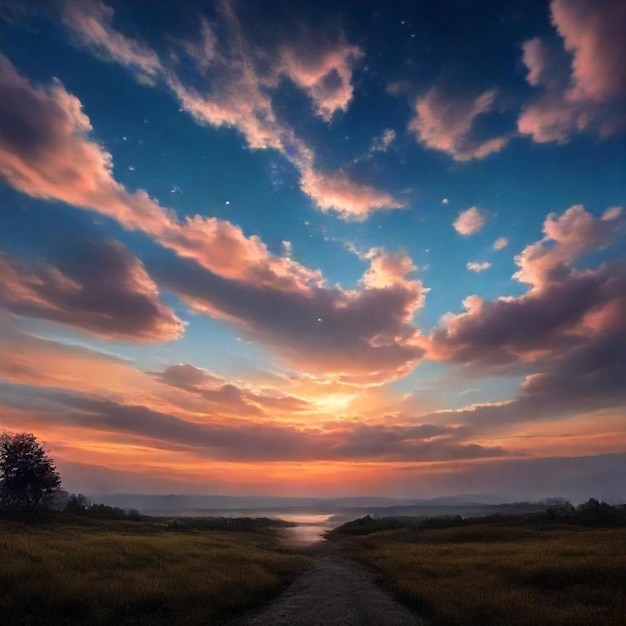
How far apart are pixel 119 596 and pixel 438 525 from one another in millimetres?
72248

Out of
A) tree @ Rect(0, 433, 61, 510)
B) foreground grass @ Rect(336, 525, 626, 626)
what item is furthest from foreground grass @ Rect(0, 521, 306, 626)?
tree @ Rect(0, 433, 61, 510)

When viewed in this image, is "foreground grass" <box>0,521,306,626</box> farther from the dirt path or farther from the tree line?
the tree line

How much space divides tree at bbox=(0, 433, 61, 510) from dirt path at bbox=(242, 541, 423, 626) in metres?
55.5

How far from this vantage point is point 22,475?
64.5 metres

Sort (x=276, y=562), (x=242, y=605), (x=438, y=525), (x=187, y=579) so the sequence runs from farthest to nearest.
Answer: (x=438, y=525) < (x=276, y=562) < (x=187, y=579) < (x=242, y=605)

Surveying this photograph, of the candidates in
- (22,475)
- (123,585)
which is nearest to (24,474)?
(22,475)

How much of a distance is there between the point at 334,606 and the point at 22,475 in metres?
65.3

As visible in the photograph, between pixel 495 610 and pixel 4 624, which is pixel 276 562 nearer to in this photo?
pixel 495 610

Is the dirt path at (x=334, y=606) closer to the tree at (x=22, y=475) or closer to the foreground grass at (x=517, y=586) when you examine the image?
the foreground grass at (x=517, y=586)

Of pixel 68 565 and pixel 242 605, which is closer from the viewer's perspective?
pixel 242 605

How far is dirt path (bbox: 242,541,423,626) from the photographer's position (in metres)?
16.4

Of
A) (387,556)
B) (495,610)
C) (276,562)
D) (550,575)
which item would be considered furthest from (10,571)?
(387,556)

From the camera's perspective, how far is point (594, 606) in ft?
59.0

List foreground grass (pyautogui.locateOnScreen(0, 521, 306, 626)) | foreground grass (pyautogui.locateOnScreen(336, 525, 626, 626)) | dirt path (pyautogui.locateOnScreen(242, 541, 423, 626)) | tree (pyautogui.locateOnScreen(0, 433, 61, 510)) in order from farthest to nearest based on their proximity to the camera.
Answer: tree (pyautogui.locateOnScreen(0, 433, 61, 510)), foreground grass (pyautogui.locateOnScreen(336, 525, 626, 626)), dirt path (pyautogui.locateOnScreen(242, 541, 423, 626)), foreground grass (pyautogui.locateOnScreen(0, 521, 306, 626))
